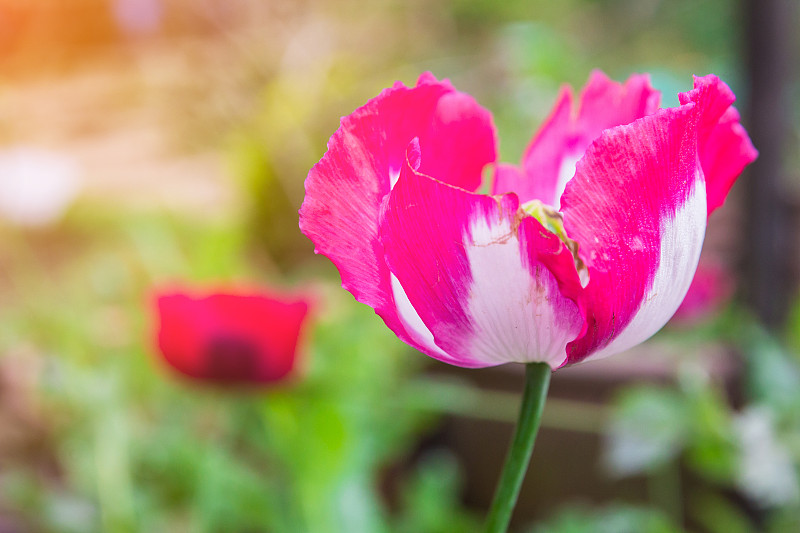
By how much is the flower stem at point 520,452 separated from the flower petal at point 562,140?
2.8 inches

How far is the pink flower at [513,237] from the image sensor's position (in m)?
0.15

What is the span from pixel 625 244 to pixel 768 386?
0.40m

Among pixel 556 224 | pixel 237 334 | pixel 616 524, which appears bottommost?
pixel 616 524

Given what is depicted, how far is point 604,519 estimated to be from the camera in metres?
0.54

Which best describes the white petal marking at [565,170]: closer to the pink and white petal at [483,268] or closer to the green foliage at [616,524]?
the pink and white petal at [483,268]

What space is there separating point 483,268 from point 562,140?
72mm

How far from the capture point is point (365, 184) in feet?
0.52

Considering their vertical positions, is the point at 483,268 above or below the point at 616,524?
above

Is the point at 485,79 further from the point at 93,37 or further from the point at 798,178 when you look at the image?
the point at 93,37

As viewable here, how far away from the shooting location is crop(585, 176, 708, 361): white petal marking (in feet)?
0.51

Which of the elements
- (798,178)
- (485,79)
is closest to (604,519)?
(798,178)

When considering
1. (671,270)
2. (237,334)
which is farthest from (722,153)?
(237,334)

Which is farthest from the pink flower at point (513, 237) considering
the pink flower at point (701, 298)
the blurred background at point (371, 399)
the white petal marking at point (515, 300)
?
the pink flower at point (701, 298)

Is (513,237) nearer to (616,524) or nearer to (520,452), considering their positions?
(520,452)
